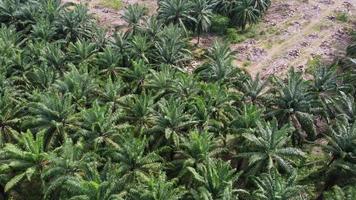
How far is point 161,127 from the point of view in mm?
34531

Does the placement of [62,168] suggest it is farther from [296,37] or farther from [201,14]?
[296,37]

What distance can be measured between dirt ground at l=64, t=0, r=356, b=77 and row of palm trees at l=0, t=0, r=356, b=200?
632 cm

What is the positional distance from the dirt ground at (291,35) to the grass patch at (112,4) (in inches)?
26.4

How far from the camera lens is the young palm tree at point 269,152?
32.0 metres

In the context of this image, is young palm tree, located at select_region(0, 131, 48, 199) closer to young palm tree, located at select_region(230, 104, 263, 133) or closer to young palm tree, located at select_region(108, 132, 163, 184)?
young palm tree, located at select_region(108, 132, 163, 184)

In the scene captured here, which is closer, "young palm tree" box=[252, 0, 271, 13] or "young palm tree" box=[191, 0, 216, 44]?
"young palm tree" box=[191, 0, 216, 44]

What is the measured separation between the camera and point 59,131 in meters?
34.4

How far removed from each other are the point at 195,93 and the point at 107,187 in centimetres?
1248

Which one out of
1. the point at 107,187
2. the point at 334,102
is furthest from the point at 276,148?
the point at 107,187

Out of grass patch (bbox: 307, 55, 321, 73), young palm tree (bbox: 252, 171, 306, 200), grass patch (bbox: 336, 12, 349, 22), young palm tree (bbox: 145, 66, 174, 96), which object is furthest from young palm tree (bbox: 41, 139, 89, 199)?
grass patch (bbox: 336, 12, 349, 22)

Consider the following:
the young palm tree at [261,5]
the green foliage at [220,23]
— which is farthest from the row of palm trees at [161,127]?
the young palm tree at [261,5]

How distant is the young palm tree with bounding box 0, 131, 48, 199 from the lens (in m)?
31.1

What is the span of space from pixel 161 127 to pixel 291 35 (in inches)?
1049

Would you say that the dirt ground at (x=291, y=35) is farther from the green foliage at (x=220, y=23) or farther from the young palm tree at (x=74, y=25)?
the young palm tree at (x=74, y=25)
